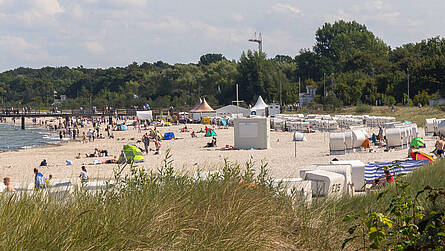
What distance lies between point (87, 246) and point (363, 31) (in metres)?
101

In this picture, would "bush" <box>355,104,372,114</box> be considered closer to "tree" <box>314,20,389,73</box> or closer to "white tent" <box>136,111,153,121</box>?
"white tent" <box>136,111,153,121</box>

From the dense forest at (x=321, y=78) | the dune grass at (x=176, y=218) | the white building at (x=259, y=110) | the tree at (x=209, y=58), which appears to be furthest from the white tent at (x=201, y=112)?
the tree at (x=209, y=58)

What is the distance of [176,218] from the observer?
170 inches

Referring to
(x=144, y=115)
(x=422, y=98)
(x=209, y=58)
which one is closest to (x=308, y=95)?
(x=422, y=98)

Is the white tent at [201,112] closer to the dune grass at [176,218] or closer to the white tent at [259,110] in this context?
the white tent at [259,110]

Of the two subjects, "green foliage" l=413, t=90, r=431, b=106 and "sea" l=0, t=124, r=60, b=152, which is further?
"green foliage" l=413, t=90, r=431, b=106

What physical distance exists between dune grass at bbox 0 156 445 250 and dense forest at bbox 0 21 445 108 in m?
50.7

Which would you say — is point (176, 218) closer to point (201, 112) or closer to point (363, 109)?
point (363, 109)

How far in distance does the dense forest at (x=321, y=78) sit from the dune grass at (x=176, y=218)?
50688 mm

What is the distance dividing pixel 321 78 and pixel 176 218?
77494 millimetres

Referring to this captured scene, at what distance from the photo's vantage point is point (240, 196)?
507cm

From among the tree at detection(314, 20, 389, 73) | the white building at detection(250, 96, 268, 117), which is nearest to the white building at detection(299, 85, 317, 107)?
the tree at detection(314, 20, 389, 73)

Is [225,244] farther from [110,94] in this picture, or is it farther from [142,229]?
[110,94]

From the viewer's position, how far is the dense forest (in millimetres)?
58531
